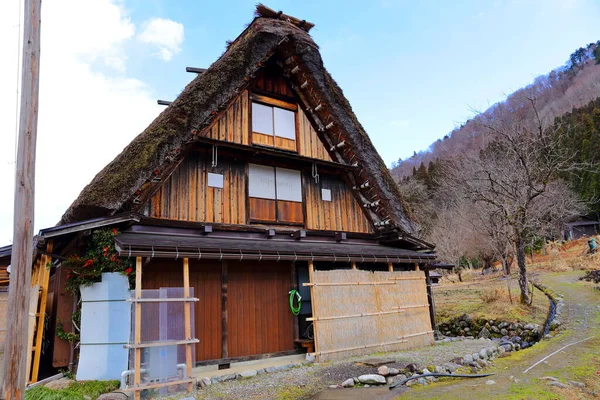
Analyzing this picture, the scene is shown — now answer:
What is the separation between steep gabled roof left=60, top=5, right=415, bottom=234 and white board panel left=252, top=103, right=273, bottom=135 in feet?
2.48

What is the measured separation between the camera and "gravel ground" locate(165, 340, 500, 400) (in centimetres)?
682

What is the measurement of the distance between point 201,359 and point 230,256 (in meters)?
2.35

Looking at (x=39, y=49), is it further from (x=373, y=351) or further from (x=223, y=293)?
(x=373, y=351)

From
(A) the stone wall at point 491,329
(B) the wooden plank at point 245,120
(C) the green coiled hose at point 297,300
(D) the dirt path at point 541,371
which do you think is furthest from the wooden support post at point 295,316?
(A) the stone wall at point 491,329

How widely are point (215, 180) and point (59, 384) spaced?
514 cm

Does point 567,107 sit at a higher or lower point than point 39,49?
higher

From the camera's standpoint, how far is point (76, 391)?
6770 millimetres

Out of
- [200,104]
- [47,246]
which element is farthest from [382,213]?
[47,246]

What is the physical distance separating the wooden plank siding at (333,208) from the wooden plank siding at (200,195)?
82.4 inches

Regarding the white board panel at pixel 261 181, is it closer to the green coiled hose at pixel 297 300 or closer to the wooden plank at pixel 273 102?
the wooden plank at pixel 273 102

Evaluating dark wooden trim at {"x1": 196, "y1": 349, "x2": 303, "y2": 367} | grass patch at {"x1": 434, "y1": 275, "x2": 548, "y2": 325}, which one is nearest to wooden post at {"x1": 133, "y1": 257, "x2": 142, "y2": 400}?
dark wooden trim at {"x1": 196, "y1": 349, "x2": 303, "y2": 367}

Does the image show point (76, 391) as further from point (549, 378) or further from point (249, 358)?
point (549, 378)

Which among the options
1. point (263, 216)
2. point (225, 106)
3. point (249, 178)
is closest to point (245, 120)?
point (225, 106)

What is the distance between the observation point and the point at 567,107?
4859cm
